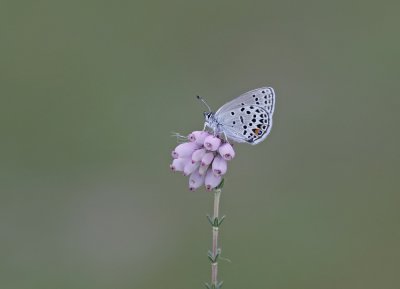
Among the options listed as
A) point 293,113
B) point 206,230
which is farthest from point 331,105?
point 206,230

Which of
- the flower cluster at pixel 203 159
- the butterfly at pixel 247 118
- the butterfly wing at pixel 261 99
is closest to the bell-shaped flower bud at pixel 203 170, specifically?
the flower cluster at pixel 203 159

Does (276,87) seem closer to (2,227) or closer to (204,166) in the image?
(2,227)

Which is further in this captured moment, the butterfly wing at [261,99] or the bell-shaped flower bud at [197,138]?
the butterfly wing at [261,99]

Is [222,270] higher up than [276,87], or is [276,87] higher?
[276,87]

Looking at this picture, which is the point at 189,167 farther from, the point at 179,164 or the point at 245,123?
the point at 245,123

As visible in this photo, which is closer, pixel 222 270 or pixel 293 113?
pixel 222 270

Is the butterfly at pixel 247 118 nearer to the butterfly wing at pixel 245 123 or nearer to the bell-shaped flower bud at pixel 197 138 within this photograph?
the butterfly wing at pixel 245 123

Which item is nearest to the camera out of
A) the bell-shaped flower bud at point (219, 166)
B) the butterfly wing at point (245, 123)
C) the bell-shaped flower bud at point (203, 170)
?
the bell-shaped flower bud at point (219, 166)
